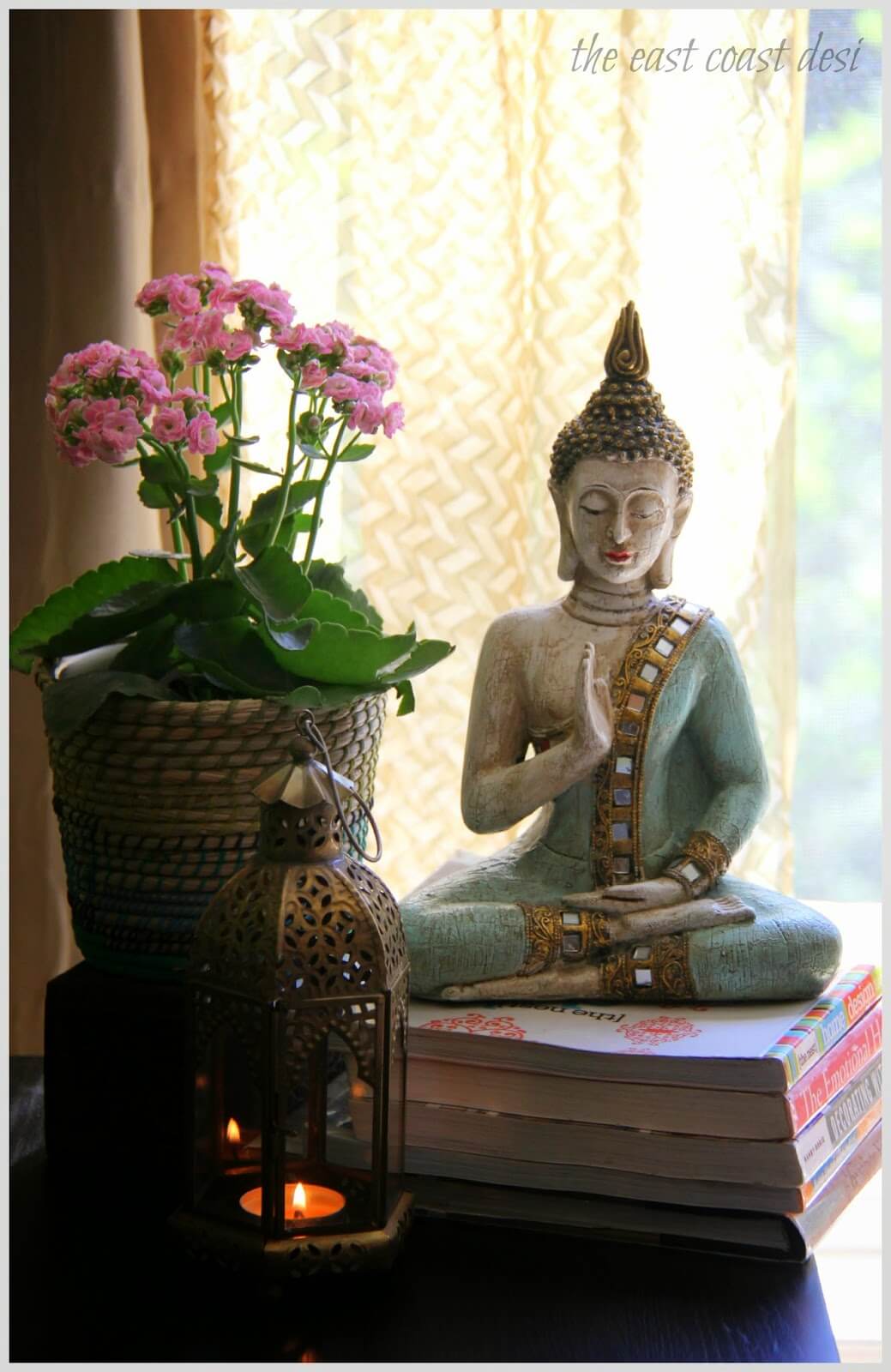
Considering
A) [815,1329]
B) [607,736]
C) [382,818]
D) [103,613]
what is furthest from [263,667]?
[382,818]

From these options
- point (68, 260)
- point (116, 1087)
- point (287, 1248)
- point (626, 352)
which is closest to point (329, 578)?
point (626, 352)

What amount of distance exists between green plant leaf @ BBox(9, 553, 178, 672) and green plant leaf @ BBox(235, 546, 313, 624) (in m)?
0.11

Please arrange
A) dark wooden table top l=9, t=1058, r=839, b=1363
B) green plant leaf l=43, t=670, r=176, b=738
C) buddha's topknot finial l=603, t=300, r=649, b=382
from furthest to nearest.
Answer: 1. buddha's topknot finial l=603, t=300, r=649, b=382
2. green plant leaf l=43, t=670, r=176, b=738
3. dark wooden table top l=9, t=1058, r=839, b=1363

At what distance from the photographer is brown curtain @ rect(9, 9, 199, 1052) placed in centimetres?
147

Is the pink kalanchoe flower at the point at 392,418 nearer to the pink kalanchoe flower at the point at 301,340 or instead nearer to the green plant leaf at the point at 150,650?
the pink kalanchoe flower at the point at 301,340

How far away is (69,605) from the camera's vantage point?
1.06m

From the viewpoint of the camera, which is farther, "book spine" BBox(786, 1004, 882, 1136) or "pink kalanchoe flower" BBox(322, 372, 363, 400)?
"pink kalanchoe flower" BBox(322, 372, 363, 400)

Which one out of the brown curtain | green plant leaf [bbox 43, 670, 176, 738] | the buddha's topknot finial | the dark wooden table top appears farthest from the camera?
the brown curtain

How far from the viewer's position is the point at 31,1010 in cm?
159

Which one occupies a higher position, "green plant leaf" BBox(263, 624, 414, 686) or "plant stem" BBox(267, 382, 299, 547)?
"plant stem" BBox(267, 382, 299, 547)

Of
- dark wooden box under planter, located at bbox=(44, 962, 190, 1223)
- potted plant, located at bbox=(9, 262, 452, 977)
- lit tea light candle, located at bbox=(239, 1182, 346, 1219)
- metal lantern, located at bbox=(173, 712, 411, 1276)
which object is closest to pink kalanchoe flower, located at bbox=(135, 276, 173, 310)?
potted plant, located at bbox=(9, 262, 452, 977)

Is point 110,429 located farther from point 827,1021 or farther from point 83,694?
point 827,1021

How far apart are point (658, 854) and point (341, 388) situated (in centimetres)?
39

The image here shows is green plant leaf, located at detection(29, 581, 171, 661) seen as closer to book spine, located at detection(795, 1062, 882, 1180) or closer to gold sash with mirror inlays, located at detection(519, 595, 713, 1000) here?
gold sash with mirror inlays, located at detection(519, 595, 713, 1000)
